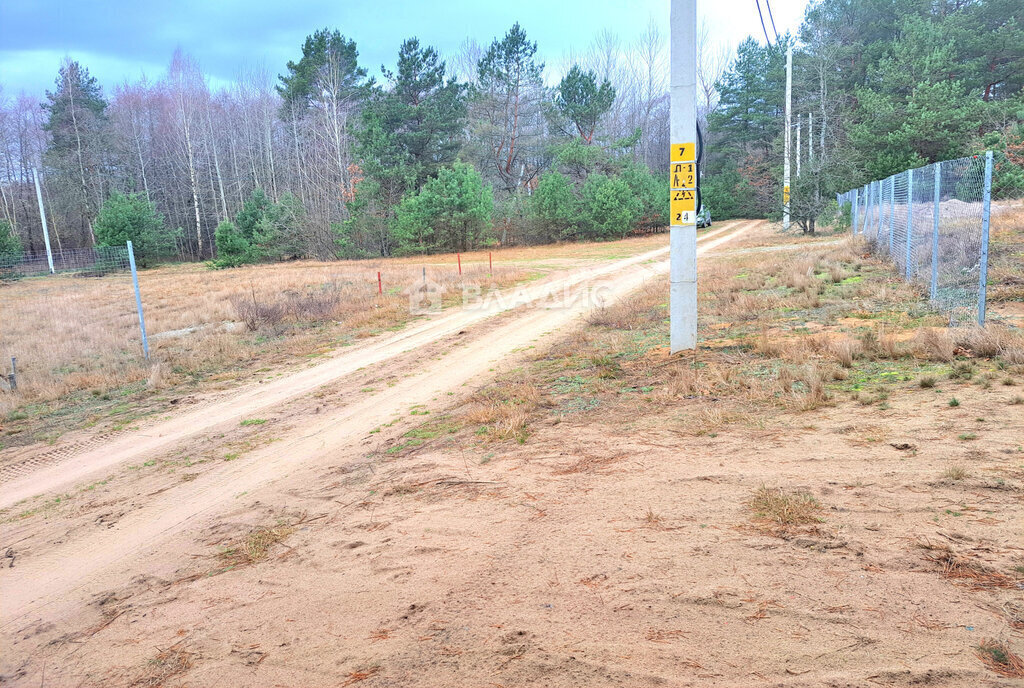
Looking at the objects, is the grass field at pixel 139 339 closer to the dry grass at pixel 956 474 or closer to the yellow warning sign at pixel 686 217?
the yellow warning sign at pixel 686 217

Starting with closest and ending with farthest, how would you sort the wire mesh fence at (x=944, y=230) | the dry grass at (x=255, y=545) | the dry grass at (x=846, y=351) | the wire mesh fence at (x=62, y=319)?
the dry grass at (x=255, y=545)
the dry grass at (x=846, y=351)
the wire mesh fence at (x=944, y=230)
the wire mesh fence at (x=62, y=319)

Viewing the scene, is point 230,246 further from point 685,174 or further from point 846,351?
point 846,351

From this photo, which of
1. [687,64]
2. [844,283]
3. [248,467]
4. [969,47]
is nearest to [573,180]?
[969,47]

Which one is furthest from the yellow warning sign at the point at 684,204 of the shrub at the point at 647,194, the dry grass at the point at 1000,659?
the shrub at the point at 647,194

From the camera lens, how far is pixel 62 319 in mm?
14078

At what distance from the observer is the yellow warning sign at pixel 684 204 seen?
8016 millimetres

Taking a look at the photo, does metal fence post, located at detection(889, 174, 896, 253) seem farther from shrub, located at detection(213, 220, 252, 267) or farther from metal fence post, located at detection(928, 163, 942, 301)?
shrub, located at detection(213, 220, 252, 267)

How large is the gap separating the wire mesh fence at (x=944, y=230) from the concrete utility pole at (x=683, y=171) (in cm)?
315

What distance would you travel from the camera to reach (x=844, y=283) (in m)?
13.4

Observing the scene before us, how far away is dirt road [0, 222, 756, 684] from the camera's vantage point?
427 centimetres

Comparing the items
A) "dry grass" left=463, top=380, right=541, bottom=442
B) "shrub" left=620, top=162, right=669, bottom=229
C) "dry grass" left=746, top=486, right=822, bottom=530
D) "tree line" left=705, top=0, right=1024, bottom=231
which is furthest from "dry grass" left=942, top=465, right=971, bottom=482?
"shrub" left=620, top=162, right=669, bottom=229

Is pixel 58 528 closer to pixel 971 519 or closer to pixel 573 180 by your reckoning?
pixel 971 519

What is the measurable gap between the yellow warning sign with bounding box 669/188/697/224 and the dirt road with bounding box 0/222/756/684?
3.30 meters

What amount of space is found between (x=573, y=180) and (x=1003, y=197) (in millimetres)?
27634
